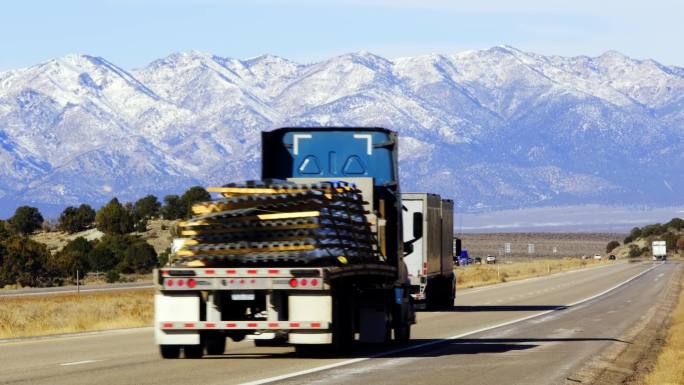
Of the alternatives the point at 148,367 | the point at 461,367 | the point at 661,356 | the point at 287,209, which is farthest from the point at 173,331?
the point at 661,356

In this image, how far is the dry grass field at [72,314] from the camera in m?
36.1

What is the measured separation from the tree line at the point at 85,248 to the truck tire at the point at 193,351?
5817 centimetres

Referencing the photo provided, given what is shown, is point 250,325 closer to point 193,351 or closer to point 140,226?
point 193,351

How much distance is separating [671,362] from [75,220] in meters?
102

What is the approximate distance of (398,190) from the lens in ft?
89.7

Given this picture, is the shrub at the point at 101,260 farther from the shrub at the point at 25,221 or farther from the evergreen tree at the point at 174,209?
the shrub at the point at 25,221

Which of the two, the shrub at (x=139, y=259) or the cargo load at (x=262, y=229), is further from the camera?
the shrub at (x=139, y=259)

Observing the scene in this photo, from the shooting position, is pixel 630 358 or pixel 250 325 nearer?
pixel 250 325

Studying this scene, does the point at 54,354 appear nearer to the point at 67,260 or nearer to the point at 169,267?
the point at 169,267

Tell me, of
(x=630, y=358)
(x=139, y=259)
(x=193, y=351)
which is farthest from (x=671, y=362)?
(x=139, y=259)

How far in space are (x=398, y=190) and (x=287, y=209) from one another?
433 cm

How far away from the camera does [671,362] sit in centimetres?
2458

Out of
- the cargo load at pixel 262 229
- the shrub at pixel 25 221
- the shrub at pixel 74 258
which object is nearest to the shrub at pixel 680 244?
the shrub at pixel 25 221

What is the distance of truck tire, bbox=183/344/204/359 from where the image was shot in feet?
78.6
